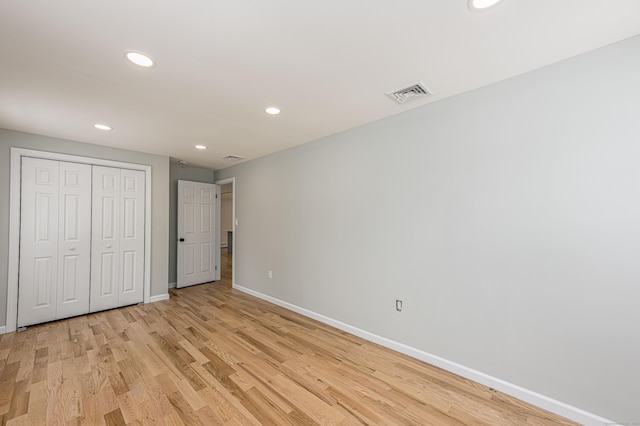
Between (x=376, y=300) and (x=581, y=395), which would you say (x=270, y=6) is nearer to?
(x=376, y=300)

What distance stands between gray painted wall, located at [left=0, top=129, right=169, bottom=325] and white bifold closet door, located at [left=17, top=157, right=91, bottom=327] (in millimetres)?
136

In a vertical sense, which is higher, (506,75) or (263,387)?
(506,75)

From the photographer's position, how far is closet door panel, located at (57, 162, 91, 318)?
11.2 feet

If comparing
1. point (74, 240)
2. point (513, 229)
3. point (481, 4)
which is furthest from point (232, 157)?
point (513, 229)

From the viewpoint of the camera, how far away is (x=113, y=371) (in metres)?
2.22

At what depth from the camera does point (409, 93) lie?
2.22 metres

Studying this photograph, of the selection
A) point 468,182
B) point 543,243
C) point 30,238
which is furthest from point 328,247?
point 30,238

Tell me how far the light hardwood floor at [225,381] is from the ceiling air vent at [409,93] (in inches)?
96.1

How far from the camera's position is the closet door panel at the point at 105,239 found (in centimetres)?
366

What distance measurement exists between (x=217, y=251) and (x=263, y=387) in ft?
12.7

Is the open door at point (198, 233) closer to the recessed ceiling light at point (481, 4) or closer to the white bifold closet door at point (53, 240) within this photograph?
the white bifold closet door at point (53, 240)

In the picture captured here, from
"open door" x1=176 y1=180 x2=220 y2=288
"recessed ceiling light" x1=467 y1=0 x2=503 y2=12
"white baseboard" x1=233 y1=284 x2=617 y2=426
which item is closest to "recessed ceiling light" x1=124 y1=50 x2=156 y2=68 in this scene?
"recessed ceiling light" x1=467 y1=0 x2=503 y2=12

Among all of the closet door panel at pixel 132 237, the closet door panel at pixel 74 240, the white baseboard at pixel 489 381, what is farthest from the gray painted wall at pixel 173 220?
the white baseboard at pixel 489 381

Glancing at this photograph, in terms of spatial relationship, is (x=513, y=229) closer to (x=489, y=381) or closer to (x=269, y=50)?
(x=489, y=381)
